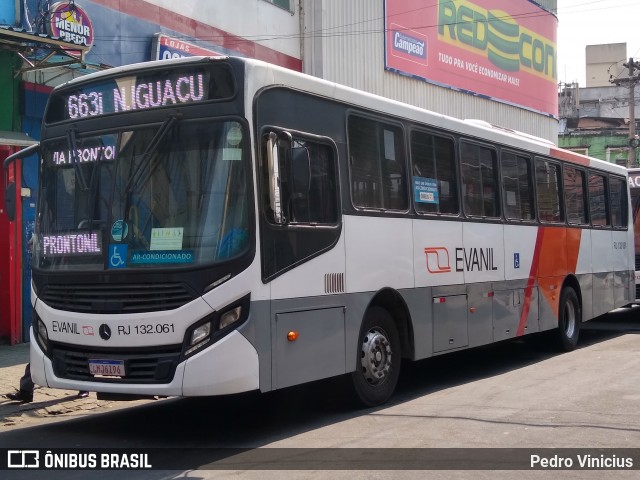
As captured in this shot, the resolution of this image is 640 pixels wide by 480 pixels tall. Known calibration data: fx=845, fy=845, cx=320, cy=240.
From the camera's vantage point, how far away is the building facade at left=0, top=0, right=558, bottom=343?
12953 millimetres

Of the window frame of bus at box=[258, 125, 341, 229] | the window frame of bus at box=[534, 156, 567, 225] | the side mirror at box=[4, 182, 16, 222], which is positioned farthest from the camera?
the window frame of bus at box=[534, 156, 567, 225]

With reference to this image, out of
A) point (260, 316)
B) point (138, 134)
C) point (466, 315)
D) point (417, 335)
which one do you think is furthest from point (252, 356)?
point (466, 315)

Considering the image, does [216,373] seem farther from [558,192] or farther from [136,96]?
[558,192]

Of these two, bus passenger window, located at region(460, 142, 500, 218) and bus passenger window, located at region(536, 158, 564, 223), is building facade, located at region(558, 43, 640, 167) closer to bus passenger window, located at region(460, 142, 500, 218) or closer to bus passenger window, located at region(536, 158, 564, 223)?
bus passenger window, located at region(536, 158, 564, 223)

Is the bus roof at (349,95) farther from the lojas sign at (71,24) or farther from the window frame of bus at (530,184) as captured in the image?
the lojas sign at (71,24)

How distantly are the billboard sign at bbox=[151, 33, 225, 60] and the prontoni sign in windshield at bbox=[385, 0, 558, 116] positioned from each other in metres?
7.48

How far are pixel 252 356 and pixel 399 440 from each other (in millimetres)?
1495

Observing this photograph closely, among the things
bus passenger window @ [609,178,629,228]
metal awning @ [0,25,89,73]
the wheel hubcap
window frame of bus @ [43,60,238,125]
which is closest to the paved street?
the wheel hubcap

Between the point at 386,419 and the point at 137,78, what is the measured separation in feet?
13.3

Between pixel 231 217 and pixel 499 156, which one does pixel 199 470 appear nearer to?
pixel 231 217

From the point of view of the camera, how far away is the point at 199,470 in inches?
256

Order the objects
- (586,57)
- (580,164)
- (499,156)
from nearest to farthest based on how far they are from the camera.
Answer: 1. (499,156)
2. (580,164)
3. (586,57)

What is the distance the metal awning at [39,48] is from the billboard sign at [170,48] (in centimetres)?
189

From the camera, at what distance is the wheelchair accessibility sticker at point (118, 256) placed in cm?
735
